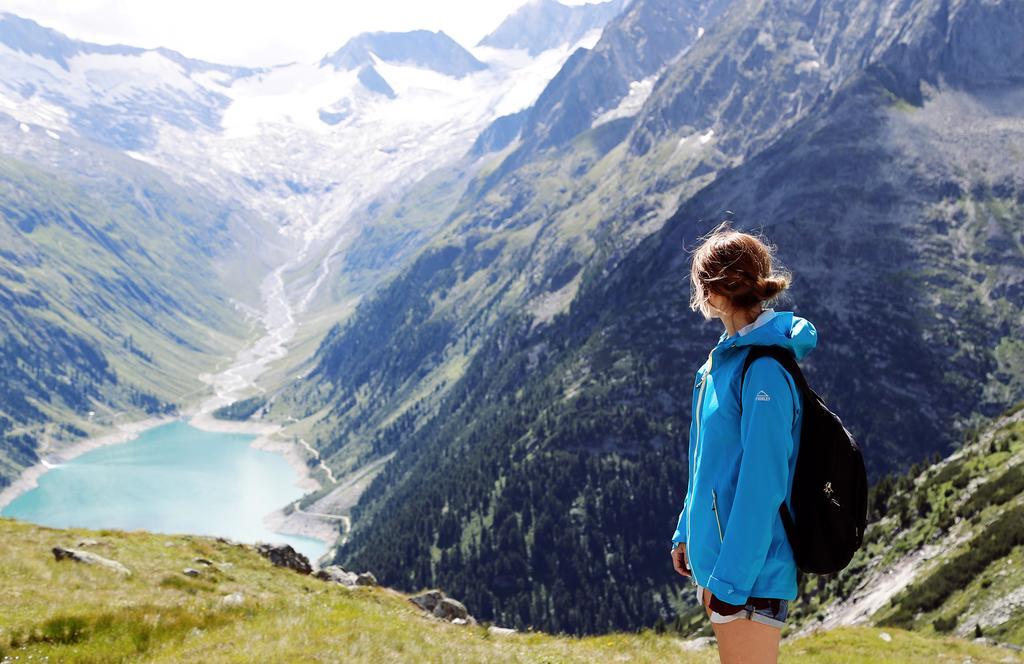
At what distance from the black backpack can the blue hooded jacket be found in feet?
0.38

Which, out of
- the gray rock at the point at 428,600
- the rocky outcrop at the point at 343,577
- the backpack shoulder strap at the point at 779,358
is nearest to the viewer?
the backpack shoulder strap at the point at 779,358

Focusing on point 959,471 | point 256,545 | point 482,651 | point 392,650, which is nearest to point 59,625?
point 392,650

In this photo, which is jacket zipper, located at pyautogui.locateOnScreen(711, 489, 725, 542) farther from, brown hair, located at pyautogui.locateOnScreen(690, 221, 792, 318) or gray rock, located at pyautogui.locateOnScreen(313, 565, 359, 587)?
gray rock, located at pyautogui.locateOnScreen(313, 565, 359, 587)

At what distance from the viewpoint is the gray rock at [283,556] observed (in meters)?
40.9

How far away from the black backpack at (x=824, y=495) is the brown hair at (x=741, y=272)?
43.1 inches

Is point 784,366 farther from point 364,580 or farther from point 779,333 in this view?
point 364,580

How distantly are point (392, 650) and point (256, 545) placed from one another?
29.0 meters

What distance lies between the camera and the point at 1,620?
57.1 ft

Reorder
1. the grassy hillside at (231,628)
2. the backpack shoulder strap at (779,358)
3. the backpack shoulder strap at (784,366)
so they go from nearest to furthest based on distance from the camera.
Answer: the backpack shoulder strap at (784,366) → the backpack shoulder strap at (779,358) → the grassy hillside at (231,628)

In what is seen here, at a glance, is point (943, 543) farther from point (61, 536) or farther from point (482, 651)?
point (61, 536)

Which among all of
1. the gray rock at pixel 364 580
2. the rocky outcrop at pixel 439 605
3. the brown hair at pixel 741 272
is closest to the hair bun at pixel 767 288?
the brown hair at pixel 741 272

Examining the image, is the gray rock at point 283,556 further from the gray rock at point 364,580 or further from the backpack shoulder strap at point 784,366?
the backpack shoulder strap at point 784,366

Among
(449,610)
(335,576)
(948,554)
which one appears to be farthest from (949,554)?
(335,576)

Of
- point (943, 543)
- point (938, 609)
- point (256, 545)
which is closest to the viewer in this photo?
point (256, 545)
